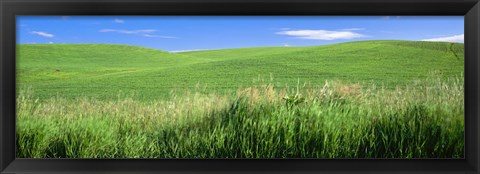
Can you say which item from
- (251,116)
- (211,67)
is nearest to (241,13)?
(251,116)

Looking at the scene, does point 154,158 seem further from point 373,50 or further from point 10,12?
point 373,50

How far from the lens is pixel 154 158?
8.84ft

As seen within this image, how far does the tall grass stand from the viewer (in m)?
2.80

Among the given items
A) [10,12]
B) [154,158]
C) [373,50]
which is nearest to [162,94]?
[154,158]

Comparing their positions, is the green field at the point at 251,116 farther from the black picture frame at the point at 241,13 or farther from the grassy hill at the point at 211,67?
the black picture frame at the point at 241,13

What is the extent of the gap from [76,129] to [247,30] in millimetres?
1438

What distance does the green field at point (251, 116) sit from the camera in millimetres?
2811

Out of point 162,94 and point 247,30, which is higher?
point 247,30

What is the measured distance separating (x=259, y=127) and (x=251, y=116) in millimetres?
93

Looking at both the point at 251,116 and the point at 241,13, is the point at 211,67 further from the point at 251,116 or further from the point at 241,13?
the point at 241,13

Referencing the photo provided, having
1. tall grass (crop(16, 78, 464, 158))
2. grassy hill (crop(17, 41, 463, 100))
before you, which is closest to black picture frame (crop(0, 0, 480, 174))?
tall grass (crop(16, 78, 464, 158))

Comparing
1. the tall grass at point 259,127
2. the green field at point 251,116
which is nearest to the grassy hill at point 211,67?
the green field at point 251,116

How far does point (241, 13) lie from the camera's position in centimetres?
267

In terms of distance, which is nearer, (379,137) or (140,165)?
(140,165)
